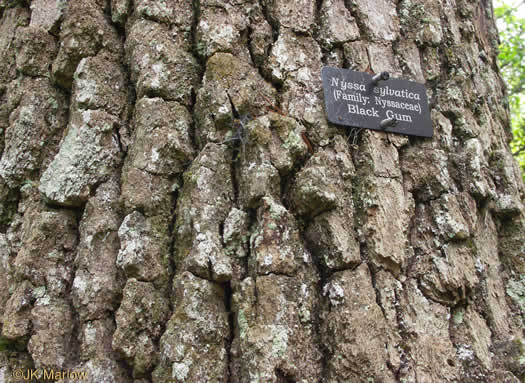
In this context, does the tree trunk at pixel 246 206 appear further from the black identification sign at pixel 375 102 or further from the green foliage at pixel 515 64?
the green foliage at pixel 515 64

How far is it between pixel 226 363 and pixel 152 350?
27 centimetres

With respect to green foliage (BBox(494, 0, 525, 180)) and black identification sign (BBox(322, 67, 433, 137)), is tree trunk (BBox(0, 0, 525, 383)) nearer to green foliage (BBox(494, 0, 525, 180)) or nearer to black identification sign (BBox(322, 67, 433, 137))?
black identification sign (BBox(322, 67, 433, 137))

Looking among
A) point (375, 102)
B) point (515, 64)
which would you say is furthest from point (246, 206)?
point (515, 64)

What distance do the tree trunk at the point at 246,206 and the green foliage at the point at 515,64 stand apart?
5.94 m

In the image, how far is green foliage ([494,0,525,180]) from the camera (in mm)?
7379

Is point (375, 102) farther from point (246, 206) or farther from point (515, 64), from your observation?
point (515, 64)

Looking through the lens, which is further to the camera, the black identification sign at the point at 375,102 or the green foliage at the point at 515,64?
the green foliage at the point at 515,64

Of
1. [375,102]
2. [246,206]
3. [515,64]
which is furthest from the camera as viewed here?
[515,64]

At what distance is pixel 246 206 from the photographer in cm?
173

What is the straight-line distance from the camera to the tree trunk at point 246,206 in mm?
1572

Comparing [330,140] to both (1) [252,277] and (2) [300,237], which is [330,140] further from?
(1) [252,277]

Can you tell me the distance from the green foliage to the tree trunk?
5.94 meters

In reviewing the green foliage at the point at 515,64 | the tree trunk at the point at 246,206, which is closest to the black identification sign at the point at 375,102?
the tree trunk at the point at 246,206

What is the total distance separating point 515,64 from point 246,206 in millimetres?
7634
